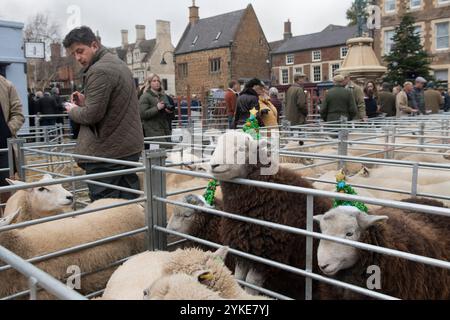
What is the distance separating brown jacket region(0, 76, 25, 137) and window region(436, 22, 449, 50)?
1175 inches

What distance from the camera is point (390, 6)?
30.7 meters

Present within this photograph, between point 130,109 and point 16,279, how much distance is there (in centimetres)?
153

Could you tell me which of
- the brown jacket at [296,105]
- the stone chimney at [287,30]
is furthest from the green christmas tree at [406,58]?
the stone chimney at [287,30]

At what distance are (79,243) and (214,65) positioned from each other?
136 feet

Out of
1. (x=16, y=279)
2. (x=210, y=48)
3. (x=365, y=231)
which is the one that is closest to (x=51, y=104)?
(x=16, y=279)

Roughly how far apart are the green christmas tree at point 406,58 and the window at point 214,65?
1994 centimetres

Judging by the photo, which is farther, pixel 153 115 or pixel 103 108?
pixel 153 115

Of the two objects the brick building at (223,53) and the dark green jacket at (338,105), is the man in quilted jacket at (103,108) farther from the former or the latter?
the brick building at (223,53)

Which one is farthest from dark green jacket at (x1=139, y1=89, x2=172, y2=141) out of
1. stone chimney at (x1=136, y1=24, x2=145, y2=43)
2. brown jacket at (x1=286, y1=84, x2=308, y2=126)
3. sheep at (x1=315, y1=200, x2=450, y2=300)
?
stone chimney at (x1=136, y1=24, x2=145, y2=43)

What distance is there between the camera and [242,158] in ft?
9.55

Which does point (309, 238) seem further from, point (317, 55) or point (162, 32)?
point (162, 32)

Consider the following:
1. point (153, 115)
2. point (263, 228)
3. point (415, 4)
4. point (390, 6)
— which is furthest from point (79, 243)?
point (390, 6)

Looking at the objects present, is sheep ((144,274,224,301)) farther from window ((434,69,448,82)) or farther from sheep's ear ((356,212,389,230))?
window ((434,69,448,82))
